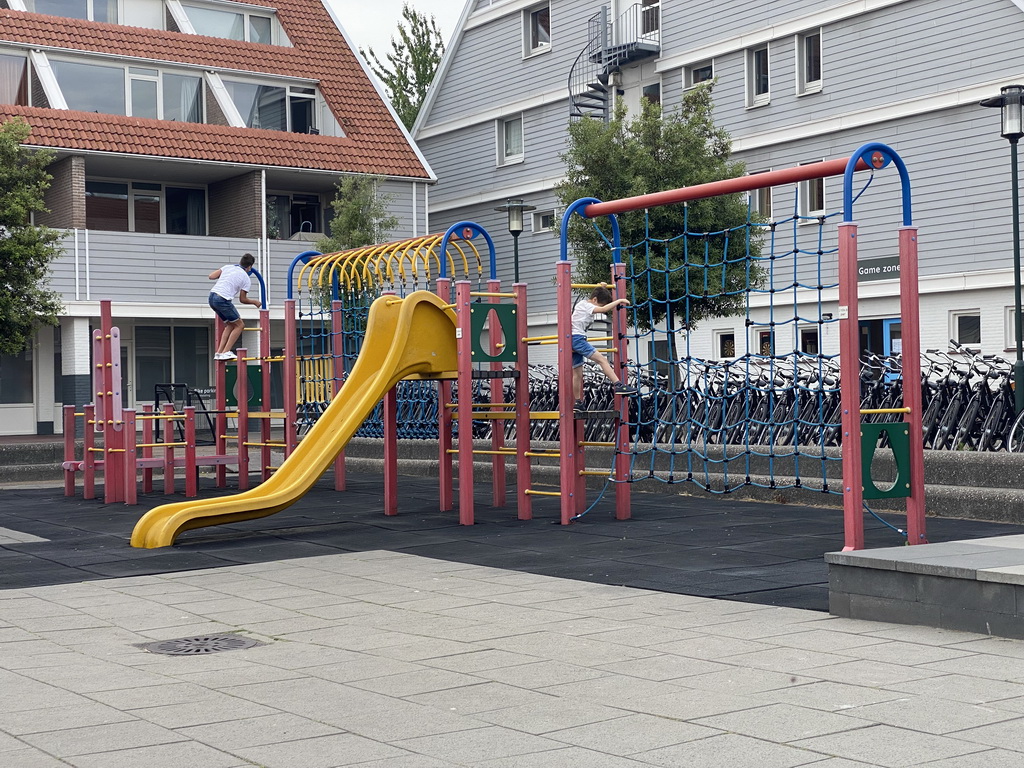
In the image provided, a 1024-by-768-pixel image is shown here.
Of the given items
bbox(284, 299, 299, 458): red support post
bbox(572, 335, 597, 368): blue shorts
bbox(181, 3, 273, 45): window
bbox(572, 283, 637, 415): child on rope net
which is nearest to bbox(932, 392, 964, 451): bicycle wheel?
bbox(572, 283, 637, 415): child on rope net

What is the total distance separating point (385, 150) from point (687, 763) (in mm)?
30403

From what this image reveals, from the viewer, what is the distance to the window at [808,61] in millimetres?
27312

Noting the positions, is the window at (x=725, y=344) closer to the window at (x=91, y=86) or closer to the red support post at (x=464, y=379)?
the window at (x=91, y=86)

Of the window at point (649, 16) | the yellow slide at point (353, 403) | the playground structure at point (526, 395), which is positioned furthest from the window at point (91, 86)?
the yellow slide at point (353, 403)

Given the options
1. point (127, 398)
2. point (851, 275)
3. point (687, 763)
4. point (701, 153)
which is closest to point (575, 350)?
point (851, 275)

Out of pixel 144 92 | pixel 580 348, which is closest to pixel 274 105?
pixel 144 92

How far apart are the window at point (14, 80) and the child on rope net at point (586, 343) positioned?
20818mm

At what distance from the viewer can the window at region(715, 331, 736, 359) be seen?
29.4 m

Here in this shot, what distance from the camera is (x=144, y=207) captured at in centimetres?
3222

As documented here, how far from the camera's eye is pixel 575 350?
12422 mm

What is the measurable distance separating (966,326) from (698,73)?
9.21 m

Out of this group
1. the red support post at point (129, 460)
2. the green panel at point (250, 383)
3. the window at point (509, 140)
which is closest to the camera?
the red support post at point (129, 460)

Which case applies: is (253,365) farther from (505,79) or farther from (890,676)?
(505,79)

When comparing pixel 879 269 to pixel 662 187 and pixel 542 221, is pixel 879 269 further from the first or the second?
pixel 542 221
